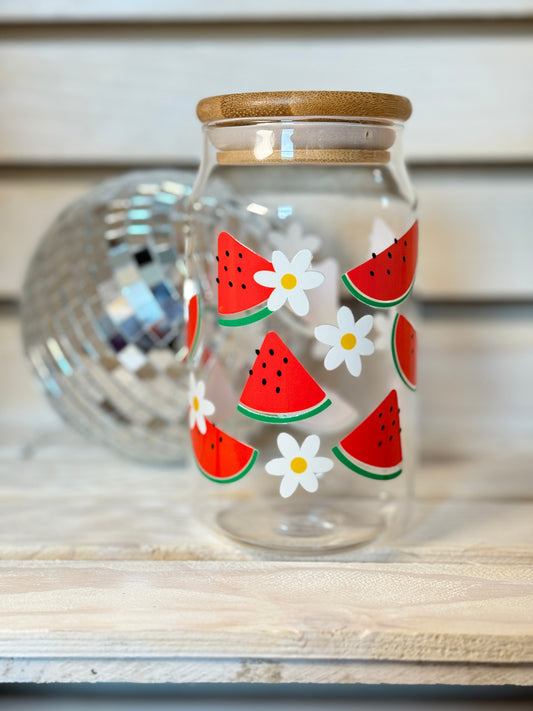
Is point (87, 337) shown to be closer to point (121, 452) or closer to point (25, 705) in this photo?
point (121, 452)

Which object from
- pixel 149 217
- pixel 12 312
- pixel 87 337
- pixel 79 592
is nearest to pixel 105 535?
pixel 79 592

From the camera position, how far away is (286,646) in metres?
0.53

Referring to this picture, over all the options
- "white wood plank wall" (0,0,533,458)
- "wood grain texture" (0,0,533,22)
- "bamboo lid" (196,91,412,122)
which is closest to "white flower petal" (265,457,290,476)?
"bamboo lid" (196,91,412,122)

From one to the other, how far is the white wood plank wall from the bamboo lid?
0.37 m

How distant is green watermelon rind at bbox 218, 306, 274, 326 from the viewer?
627 millimetres

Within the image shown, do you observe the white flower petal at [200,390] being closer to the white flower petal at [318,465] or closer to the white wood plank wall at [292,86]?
the white flower petal at [318,465]

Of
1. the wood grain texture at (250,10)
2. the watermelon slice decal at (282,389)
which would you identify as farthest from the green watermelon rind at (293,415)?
the wood grain texture at (250,10)

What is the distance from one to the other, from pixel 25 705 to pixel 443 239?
67 centimetres

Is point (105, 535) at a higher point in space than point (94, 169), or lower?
lower

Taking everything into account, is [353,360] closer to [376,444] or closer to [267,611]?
[376,444]

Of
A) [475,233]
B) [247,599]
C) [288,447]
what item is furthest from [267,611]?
[475,233]

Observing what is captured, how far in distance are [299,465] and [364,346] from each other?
0.34 feet

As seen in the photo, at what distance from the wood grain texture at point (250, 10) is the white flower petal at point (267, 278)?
1.45 ft

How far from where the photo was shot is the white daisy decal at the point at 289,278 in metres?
0.61
